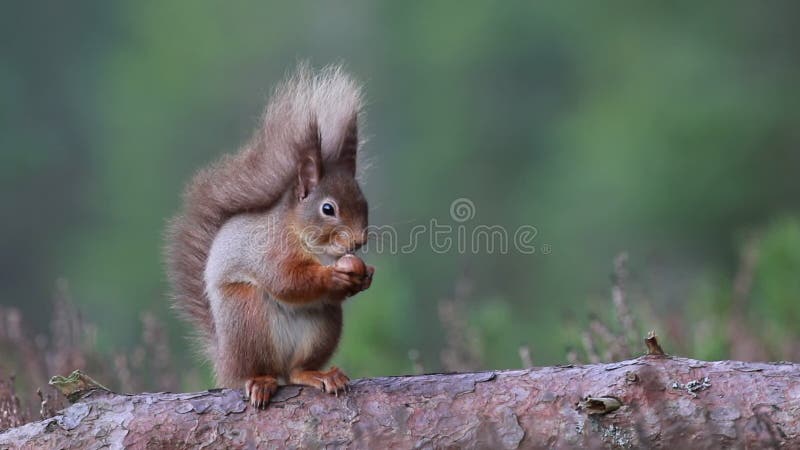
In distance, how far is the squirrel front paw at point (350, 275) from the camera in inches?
105

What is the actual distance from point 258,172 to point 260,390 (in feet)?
1.92

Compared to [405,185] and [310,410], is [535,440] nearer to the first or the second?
[310,410]

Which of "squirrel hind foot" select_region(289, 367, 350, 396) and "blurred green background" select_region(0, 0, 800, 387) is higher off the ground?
"blurred green background" select_region(0, 0, 800, 387)

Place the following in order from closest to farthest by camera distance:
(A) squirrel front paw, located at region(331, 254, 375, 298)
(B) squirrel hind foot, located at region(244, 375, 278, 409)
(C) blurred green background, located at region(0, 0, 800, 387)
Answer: (B) squirrel hind foot, located at region(244, 375, 278, 409), (A) squirrel front paw, located at region(331, 254, 375, 298), (C) blurred green background, located at region(0, 0, 800, 387)

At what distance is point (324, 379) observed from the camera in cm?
260

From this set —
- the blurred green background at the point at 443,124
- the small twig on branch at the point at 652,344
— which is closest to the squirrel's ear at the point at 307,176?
the small twig on branch at the point at 652,344

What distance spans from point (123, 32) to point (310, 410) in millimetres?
16434

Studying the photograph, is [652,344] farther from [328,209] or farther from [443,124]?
[443,124]

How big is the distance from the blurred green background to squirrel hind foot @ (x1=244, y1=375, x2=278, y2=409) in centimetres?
755

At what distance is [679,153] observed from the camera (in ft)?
40.0

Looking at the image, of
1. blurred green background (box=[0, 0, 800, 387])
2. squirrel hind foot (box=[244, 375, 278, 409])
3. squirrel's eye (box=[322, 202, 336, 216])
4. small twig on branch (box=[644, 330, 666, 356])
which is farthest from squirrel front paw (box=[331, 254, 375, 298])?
blurred green background (box=[0, 0, 800, 387])

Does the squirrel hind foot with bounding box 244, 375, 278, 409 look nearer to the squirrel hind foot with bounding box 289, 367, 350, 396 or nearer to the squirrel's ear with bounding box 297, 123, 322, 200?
the squirrel hind foot with bounding box 289, 367, 350, 396

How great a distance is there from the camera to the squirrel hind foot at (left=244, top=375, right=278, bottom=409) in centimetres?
254

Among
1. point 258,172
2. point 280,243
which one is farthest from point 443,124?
point 280,243
